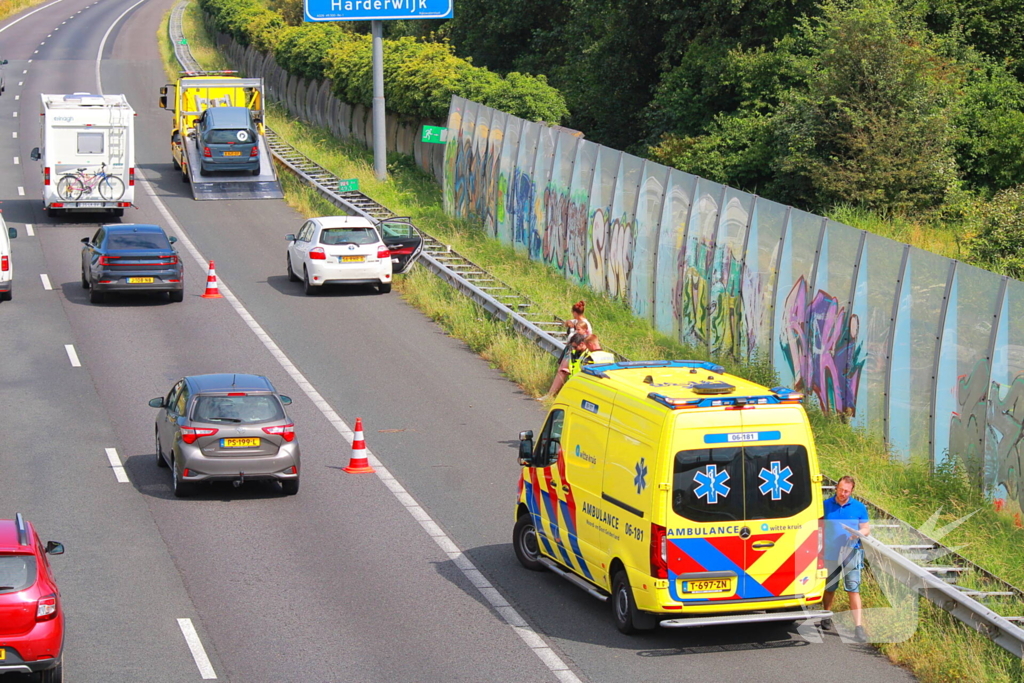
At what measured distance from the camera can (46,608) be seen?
33.9 ft

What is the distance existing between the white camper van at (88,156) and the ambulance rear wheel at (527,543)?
25.7m

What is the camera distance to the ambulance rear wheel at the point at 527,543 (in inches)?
561

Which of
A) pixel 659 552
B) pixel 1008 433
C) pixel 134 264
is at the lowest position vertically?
pixel 134 264

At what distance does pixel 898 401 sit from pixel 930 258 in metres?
1.88

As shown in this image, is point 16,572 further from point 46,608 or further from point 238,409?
point 238,409

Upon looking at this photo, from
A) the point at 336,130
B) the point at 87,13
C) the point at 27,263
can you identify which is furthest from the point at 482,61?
the point at 87,13

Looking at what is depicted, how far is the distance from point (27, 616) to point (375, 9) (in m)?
31.4

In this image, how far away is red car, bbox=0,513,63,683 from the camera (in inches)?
400

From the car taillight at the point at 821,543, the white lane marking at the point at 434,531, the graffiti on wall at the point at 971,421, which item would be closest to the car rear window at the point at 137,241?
the white lane marking at the point at 434,531

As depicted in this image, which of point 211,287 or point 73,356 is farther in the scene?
point 211,287

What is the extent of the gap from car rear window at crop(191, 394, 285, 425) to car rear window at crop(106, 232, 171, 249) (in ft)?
41.4

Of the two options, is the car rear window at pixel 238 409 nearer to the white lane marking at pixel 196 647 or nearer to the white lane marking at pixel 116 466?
the white lane marking at pixel 116 466

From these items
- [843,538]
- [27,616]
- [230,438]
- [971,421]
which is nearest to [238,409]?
[230,438]

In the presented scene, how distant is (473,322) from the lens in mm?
26859
